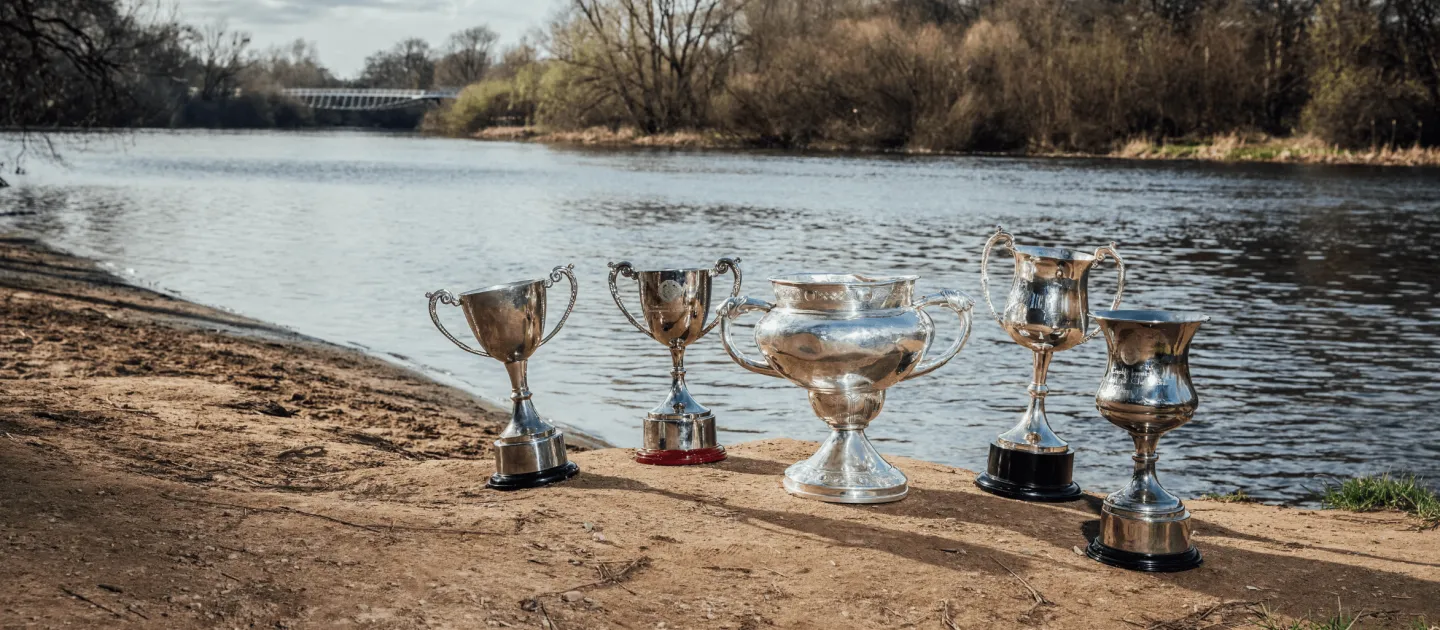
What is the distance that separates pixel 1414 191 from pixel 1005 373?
2798cm

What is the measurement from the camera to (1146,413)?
14.1ft

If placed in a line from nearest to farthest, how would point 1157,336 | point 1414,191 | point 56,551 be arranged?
point 56,551 < point 1157,336 < point 1414,191

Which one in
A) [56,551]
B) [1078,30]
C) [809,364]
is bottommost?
[56,551]

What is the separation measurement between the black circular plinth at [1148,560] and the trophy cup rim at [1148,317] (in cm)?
81

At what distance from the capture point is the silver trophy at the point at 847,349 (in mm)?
4969

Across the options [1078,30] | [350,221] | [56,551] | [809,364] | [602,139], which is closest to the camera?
[56,551]

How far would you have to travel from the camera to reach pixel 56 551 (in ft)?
12.9

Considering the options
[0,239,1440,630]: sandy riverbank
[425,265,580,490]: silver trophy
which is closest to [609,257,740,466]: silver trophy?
[0,239,1440,630]: sandy riverbank

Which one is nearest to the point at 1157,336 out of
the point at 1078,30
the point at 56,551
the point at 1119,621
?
the point at 1119,621

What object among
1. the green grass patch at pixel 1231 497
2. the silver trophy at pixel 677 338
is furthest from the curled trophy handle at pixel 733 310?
the green grass patch at pixel 1231 497

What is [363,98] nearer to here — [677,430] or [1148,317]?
[677,430]

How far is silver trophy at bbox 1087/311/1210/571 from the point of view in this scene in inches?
169

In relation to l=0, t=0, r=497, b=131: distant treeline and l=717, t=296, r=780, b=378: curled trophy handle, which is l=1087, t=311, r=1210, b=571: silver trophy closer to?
l=717, t=296, r=780, b=378: curled trophy handle

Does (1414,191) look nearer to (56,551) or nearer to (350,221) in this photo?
(350,221)
